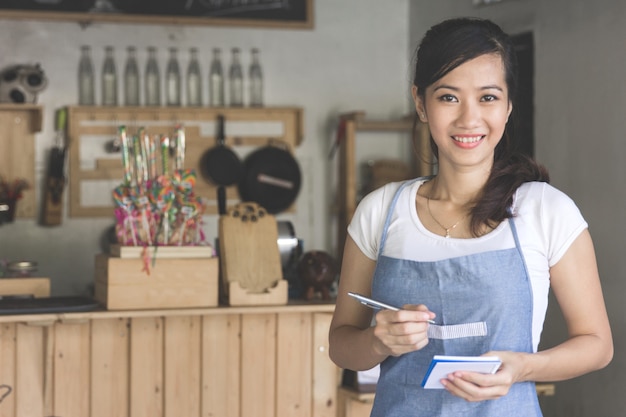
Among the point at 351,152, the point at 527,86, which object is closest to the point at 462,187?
the point at 527,86

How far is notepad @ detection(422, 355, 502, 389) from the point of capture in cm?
135

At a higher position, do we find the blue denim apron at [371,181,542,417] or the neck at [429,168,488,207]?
the neck at [429,168,488,207]

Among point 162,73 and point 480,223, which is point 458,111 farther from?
point 162,73

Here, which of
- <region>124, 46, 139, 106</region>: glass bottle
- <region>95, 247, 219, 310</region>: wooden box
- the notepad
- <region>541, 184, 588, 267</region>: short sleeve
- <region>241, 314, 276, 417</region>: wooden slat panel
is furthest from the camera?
<region>124, 46, 139, 106</region>: glass bottle

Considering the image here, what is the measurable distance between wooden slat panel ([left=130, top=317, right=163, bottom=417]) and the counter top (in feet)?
0.25

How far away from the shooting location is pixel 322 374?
3.46 metres

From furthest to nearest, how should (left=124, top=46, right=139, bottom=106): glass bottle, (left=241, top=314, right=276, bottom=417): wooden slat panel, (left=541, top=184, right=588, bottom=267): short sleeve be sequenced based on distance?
1. (left=124, top=46, right=139, bottom=106): glass bottle
2. (left=241, top=314, right=276, bottom=417): wooden slat panel
3. (left=541, top=184, right=588, bottom=267): short sleeve

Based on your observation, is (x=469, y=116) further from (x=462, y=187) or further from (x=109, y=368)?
(x=109, y=368)

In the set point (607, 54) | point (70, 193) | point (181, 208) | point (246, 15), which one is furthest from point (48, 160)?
point (607, 54)

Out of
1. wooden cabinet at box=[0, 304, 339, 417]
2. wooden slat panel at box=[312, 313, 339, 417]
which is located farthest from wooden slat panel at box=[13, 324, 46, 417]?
wooden slat panel at box=[312, 313, 339, 417]

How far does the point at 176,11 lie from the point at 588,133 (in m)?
2.48

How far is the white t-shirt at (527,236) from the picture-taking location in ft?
5.04

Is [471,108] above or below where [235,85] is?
below

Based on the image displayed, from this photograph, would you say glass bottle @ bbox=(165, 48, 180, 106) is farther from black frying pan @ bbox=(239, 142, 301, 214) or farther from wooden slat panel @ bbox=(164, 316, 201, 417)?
wooden slat panel @ bbox=(164, 316, 201, 417)
